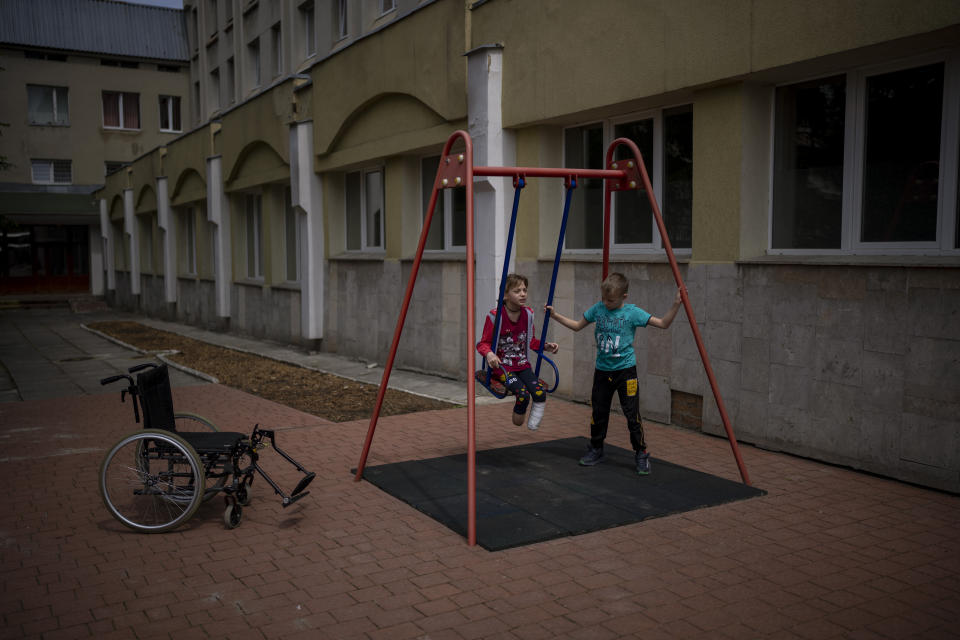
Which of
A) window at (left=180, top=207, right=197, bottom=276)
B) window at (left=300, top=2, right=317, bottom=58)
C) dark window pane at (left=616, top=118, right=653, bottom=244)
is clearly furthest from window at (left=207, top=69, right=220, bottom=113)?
dark window pane at (left=616, top=118, right=653, bottom=244)

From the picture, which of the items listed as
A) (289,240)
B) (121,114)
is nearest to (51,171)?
(121,114)

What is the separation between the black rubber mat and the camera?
5.52m

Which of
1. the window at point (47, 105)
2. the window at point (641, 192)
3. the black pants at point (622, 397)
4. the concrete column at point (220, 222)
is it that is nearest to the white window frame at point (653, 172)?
the window at point (641, 192)

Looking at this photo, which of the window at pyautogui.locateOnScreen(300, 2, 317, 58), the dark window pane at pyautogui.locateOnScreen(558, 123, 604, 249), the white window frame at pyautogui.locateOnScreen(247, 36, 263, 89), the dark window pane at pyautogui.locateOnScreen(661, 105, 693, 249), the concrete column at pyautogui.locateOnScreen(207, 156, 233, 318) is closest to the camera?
the dark window pane at pyautogui.locateOnScreen(661, 105, 693, 249)

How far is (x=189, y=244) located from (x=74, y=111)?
54.9ft

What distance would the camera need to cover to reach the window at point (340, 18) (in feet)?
60.2

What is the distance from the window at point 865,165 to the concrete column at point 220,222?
55.4 feet

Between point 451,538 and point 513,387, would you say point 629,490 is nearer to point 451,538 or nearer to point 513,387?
point 513,387

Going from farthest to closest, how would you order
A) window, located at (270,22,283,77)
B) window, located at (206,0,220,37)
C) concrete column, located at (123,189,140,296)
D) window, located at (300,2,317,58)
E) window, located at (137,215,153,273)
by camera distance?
concrete column, located at (123,189,140,296), window, located at (137,215,153,273), window, located at (206,0,220,37), window, located at (270,22,283,77), window, located at (300,2,317,58)

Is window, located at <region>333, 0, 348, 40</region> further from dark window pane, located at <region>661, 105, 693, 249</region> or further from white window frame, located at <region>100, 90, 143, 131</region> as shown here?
white window frame, located at <region>100, 90, 143, 131</region>

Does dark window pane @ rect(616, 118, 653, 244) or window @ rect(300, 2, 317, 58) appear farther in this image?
window @ rect(300, 2, 317, 58)

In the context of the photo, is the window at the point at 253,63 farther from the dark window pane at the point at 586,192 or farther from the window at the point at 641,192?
the window at the point at 641,192

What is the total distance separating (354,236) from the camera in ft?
52.2

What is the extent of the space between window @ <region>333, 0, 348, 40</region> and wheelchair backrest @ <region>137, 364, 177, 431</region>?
557 inches
